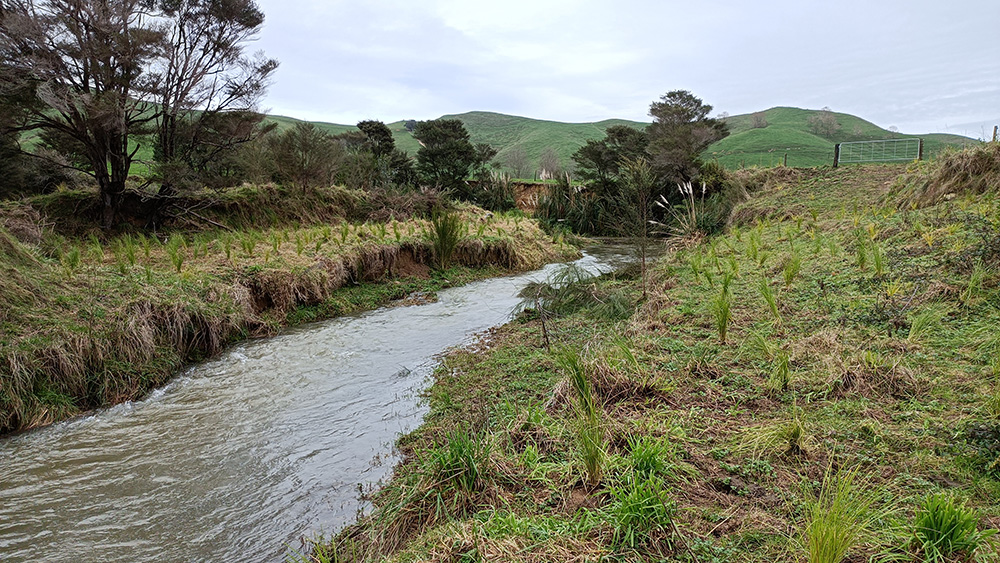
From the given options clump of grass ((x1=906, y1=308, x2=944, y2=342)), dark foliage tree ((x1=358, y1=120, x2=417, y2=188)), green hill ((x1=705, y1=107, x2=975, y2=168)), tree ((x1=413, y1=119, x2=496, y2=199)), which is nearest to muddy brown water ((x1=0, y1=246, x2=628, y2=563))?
clump of grass ((x1=906, y1=308, x2=944, y2=342))

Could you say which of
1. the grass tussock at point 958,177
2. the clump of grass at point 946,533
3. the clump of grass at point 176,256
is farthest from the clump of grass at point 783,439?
the clump of grass at point 176,256

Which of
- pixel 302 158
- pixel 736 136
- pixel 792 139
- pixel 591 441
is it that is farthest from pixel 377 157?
pixel 736 136

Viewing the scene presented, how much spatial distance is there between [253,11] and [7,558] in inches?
536

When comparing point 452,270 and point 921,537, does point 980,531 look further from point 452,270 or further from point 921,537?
point 452,270

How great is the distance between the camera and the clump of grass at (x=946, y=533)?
5.47 feet

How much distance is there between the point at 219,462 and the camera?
3.66 metres

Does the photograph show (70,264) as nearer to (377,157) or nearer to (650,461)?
(650,461)

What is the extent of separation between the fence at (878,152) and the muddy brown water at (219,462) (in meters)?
19.5

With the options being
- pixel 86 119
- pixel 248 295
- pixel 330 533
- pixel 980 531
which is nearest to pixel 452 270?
pixel 248 295

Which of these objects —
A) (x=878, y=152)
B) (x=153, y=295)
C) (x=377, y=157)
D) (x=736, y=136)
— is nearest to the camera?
(x=153, y=295)

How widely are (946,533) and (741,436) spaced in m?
1.13

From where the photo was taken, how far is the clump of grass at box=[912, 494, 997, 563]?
167 centimetres

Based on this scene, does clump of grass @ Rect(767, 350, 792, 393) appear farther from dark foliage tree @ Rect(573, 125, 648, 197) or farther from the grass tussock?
dark foliage tree @ Rect(573, 125, 648, 197)

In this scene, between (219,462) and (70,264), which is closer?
(219,462)
